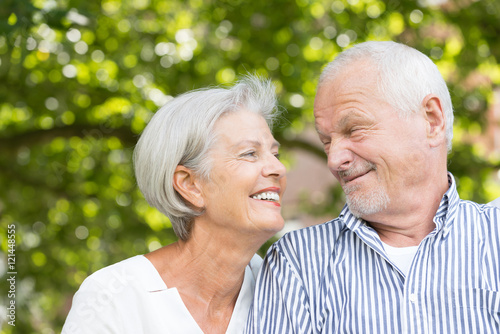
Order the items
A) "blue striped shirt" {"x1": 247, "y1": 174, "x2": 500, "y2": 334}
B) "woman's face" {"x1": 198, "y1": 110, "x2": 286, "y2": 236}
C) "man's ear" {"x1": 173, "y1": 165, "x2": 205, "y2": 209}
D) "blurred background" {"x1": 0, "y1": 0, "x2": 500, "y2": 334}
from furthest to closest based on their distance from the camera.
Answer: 1. "blurred background" {"x1": 0, "y1": 0, "x2": 500, "y2": 334}
2. "man's ear" {"x1": 173, "y1": 165, "x2": 205, "y2": 209}
3. "woman's face" {"x1": 198, "y1": 110, "x2": 286, "y2": 236}
4. "blue striped shirt" {"x1": 247, "y1": 174, "x2": 500, "y2": 334}

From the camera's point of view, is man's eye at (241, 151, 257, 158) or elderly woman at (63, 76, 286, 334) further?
man's eye at (241, 151, 257, 158)

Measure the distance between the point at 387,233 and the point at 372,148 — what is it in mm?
369

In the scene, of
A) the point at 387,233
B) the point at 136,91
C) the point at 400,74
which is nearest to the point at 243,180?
the point at 387,233

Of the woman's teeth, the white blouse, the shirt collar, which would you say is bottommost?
the white blouse

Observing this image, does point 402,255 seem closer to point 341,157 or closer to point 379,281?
point 379,281

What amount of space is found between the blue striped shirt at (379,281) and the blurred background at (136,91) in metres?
3.22

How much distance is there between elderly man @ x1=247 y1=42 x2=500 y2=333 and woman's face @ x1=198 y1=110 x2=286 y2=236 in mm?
178

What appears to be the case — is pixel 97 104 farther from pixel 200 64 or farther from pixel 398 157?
pixel 398 157

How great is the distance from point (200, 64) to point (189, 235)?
370 centimetres

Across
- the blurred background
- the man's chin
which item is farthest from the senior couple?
the blurred background

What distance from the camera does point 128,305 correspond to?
243 centimetres

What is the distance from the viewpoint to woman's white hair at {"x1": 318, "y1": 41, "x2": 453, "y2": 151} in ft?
8.07

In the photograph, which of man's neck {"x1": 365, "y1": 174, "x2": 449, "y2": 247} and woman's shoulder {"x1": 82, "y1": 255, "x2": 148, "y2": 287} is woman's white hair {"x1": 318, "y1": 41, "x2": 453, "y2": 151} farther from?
woman's shoulder {"x1": 82, "y1": 255, "x2": 148, "y2": 287}

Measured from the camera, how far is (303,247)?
251cm
